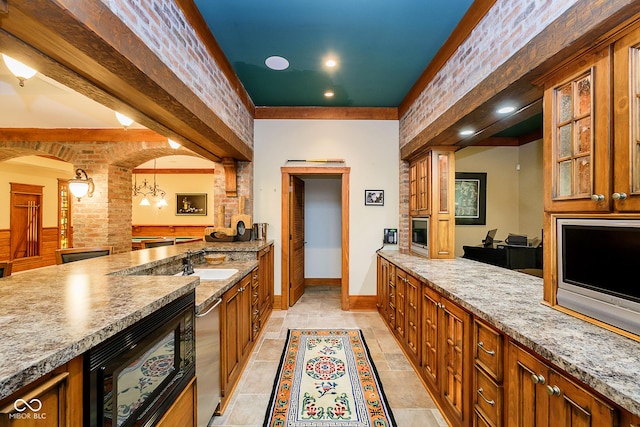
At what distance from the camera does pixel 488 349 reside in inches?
57.7

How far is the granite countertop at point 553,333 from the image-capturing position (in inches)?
33.9

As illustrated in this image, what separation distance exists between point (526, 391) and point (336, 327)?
2543 mm

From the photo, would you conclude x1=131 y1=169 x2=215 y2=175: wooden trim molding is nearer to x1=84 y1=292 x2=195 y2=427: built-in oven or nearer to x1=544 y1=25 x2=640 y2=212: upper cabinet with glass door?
x1=84 y1=292 x2=195 y2=427: built-in oven

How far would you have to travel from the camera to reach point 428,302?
2.25 metres

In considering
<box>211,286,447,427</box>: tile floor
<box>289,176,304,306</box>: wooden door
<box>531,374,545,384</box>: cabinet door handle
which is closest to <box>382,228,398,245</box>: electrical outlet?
<box>211,286,447,427</box>: tile floor

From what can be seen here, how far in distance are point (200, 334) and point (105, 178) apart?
Answer: 4.37m

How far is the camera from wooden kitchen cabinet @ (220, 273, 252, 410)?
6.72ft

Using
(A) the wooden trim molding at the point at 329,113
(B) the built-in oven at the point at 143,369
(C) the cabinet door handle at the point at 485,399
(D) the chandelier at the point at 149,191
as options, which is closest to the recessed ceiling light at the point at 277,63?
(A) the wooden trim molding at the point at 329,113

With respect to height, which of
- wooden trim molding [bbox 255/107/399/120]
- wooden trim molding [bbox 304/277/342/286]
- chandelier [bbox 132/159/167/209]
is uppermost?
wooden trim molding [bbox 255/107/399/120]

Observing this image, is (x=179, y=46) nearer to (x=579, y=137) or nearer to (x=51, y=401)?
(x=51, y=401)

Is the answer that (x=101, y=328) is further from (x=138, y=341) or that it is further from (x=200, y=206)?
(x=200, y=206)

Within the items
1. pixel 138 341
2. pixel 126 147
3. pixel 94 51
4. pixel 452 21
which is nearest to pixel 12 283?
pixel 138 341

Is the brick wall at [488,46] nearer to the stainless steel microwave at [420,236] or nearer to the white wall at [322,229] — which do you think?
the stainless steel microwave at [420,236]

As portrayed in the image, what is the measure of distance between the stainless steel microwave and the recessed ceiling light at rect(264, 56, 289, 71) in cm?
234
